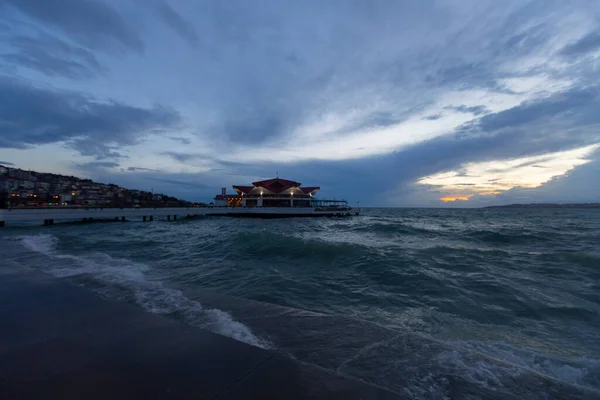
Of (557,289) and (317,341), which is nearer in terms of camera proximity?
(317,341)

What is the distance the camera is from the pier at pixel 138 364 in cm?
222

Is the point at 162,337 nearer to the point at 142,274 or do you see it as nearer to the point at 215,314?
the point at 215,314

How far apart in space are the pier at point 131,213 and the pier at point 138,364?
116 feet

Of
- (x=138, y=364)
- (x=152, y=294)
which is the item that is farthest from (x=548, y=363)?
(x=152, y=294)

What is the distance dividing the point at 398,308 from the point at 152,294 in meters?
5.61

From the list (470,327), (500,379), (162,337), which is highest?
(162,337)

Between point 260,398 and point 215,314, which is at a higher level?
point 260,398

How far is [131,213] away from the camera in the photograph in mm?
38750

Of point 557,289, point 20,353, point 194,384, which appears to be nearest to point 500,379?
point 194,384

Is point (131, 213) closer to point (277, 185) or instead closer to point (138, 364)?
point (277, 185)

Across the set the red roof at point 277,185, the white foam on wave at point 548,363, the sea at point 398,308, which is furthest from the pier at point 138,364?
the red roof at point 277,185

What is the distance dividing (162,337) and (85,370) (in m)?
0.86

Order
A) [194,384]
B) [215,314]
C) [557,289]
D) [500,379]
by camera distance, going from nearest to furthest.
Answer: [194,384] → [500,379] → [215,314] → [557,289]

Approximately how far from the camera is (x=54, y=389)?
2197 mm
